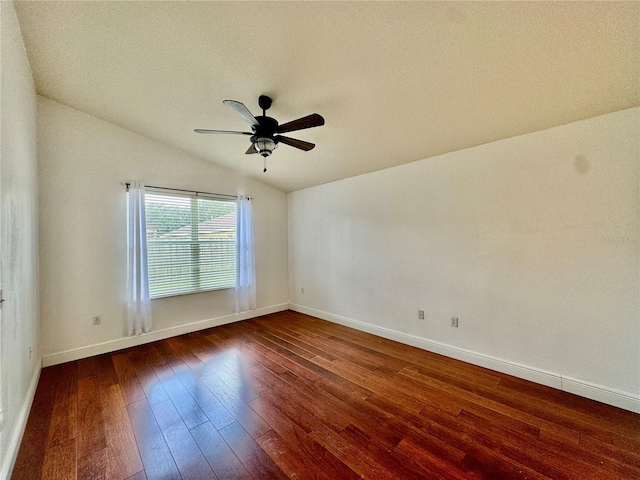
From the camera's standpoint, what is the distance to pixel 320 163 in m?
3.66

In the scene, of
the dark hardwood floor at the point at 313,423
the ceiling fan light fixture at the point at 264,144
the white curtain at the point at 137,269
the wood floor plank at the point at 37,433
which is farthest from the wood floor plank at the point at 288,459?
the white curtain at the point at 137,269

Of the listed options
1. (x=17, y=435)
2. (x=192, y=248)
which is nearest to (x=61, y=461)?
(x=17, y=435)

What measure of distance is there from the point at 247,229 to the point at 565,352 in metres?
4.20

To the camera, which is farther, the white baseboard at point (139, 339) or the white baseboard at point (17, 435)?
the white baseboard at point (139, 339)

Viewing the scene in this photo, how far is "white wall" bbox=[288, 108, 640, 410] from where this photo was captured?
204cm

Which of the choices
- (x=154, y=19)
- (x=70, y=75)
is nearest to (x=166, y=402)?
(x=154, y=19)

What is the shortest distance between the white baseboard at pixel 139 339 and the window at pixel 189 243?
516 millimetres

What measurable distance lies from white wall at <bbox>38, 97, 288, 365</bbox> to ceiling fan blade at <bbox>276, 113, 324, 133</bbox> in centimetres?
238

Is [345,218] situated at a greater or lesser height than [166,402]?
greater

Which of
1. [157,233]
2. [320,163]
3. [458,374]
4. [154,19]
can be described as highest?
[154,19]

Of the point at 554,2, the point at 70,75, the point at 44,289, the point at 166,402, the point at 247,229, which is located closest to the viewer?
the point at 554,2

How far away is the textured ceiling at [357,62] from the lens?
1.50 meters

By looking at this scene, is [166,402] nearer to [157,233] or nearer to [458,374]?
[157,233]

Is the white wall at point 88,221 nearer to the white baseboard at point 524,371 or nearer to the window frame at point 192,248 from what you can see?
the window frame at point 192,248
